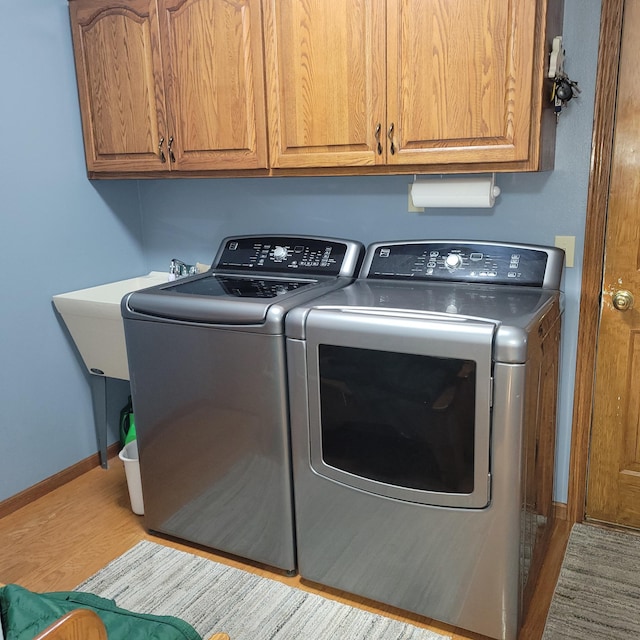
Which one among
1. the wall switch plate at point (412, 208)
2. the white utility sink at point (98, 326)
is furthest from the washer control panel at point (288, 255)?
the white utility sink at point (98, 326)

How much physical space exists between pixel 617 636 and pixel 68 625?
1.72m

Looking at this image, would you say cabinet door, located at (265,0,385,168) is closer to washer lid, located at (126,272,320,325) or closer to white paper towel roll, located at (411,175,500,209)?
white paper towel roll, located at (411,175,500,209)

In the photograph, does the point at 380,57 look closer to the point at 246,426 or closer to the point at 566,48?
the point at 566,48

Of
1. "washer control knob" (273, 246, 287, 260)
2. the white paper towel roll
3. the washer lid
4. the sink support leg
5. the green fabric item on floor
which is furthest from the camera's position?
the sink support leg

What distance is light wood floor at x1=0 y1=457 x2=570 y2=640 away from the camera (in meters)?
2.00

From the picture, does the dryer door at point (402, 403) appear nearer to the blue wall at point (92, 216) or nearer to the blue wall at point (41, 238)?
the blue wall at point (92, 216)

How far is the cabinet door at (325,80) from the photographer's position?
1987 millimetres

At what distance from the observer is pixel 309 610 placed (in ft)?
6.45

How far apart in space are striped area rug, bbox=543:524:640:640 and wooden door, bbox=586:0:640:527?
0.41 ft

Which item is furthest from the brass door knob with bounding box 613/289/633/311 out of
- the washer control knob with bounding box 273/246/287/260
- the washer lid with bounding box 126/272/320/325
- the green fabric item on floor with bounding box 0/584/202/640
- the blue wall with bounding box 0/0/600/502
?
the green fabric item on floor with bounding box 0/584/202/640

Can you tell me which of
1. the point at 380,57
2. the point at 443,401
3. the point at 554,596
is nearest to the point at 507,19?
the point at 380,57

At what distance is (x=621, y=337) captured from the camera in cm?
221

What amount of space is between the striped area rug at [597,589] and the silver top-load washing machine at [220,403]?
2.85 ft

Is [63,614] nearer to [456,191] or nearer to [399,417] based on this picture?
[399,417]
